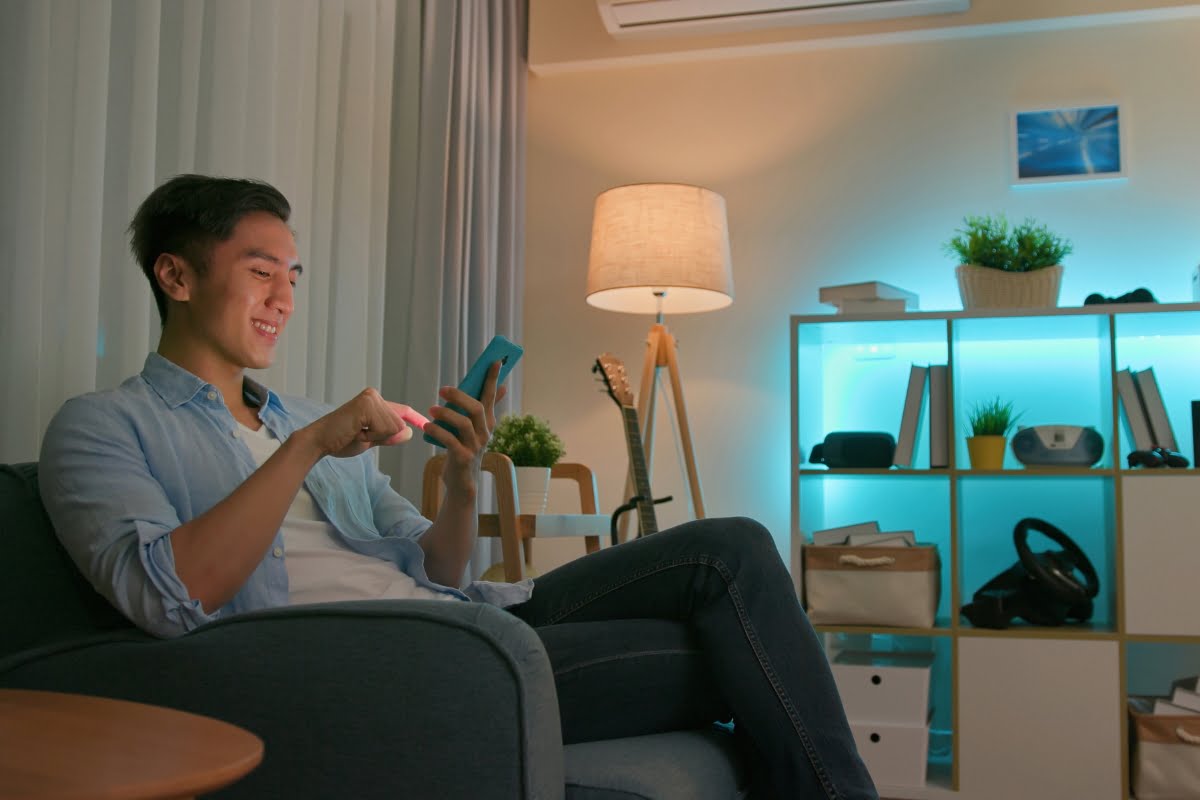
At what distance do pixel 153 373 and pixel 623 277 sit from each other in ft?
5.78

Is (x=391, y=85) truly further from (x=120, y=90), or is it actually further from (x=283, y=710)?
(x=283, y=710)

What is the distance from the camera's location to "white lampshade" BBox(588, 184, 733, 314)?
3059 millimetres

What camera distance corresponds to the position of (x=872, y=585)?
2.94 metres

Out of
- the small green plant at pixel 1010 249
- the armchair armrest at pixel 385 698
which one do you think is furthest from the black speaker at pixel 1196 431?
the armchair armrest at pixel 385 698

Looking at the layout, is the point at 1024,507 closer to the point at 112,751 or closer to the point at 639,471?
the point at 639,471

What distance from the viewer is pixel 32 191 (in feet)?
5.46

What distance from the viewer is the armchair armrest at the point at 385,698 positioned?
970 millimetres

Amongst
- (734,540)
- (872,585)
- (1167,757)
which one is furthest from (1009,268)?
(734,540)

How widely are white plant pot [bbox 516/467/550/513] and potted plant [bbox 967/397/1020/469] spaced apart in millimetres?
1156

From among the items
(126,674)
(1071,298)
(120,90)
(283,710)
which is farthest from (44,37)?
(1071,298)

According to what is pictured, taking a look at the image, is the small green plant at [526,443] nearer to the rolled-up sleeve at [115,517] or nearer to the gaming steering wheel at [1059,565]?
the gaming steering wheel at [1059,565]

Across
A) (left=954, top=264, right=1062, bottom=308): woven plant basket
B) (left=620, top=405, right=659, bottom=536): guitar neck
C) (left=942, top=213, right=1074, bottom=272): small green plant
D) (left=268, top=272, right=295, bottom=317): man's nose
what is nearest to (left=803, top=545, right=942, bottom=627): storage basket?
(left=620, top=405, right=659, bottom=536): guitar neck

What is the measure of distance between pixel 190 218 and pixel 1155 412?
95.2 inches

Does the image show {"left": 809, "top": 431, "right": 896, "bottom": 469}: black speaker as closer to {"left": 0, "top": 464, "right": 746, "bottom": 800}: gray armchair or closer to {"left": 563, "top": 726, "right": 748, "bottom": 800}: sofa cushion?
→ {"left": 563, "top": 726, "right": 748, "bottom": 800}: sofa cushion
